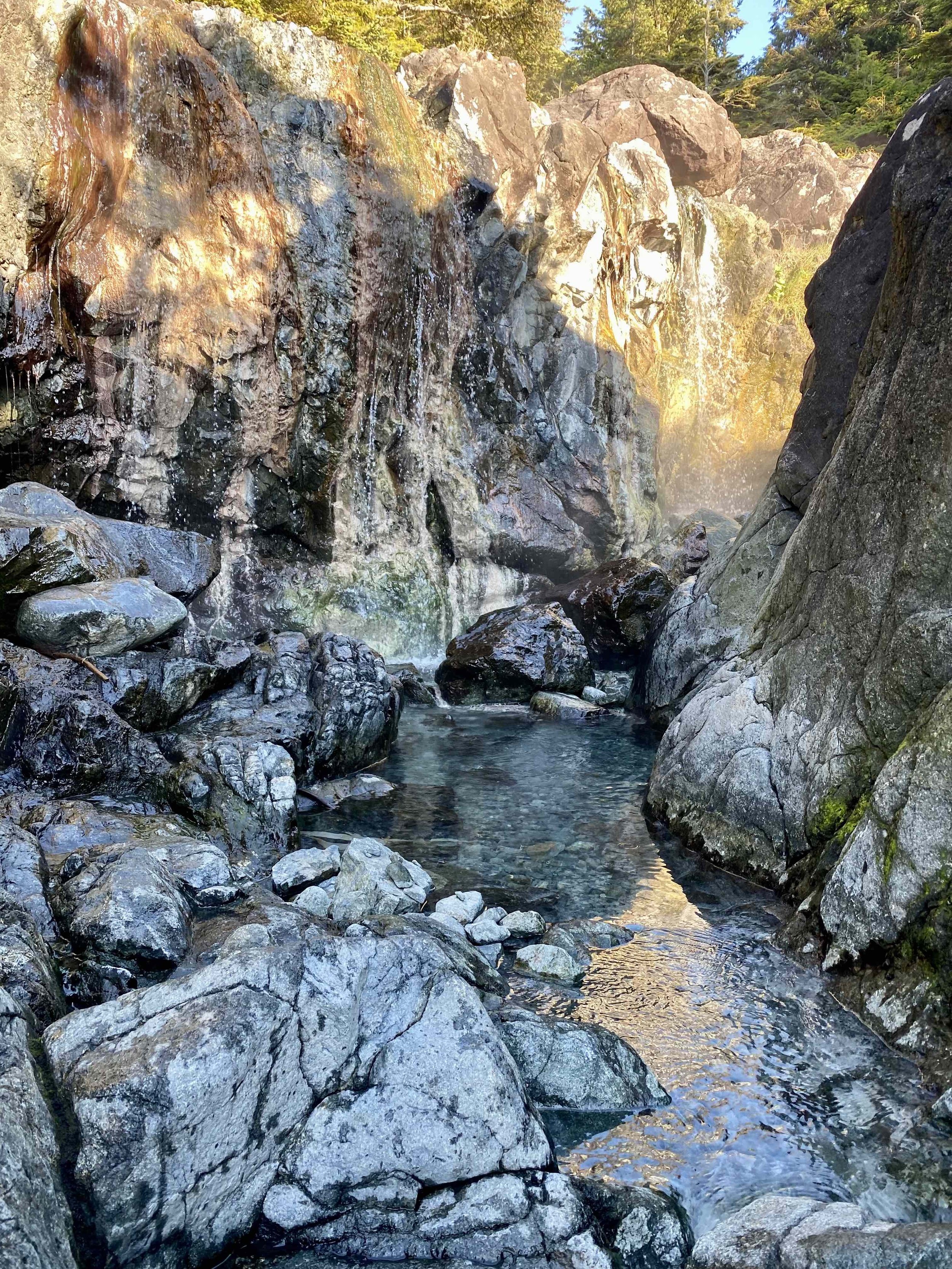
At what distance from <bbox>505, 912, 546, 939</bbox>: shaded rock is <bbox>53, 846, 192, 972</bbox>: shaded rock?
7.78ft

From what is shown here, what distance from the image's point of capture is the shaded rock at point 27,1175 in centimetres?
274

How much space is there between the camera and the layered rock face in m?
5.46

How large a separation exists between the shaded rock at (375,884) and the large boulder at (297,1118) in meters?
2.21

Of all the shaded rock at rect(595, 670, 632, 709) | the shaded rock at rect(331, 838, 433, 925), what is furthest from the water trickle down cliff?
the shaded rock at rect(331, 838, 433, 925)

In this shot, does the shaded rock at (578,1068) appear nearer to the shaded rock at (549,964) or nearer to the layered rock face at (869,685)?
the shaded rock at (549,964)

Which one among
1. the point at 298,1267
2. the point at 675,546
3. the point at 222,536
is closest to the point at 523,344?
the point at 675,546

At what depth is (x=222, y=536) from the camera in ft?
51.3

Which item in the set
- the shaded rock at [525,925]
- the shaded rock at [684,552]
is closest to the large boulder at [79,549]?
the shaded rock at [525,925]

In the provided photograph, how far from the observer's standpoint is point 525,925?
6641 mm

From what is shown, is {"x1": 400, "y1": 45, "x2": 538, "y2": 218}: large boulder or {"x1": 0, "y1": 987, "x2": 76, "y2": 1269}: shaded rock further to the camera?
{"x1": 400, "y1": 45, "x2": 538, "y2": 218}: large boulder

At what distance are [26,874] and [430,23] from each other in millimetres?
28312

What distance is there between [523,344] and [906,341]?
14069 millimetres

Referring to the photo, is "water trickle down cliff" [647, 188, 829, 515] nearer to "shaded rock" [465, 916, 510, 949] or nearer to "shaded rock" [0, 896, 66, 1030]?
"shaded rock" [465, 916, 510, 949]

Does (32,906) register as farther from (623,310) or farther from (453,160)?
(623,310)
